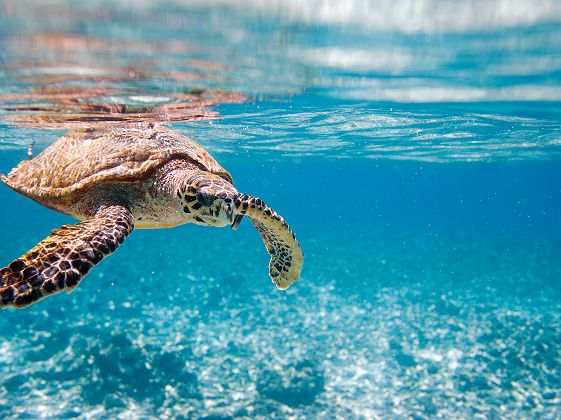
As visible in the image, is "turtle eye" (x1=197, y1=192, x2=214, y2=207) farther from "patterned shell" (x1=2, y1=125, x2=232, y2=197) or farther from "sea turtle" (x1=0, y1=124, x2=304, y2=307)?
"patterned shell" (x1=2, y1=125, x2=232, y2=197)

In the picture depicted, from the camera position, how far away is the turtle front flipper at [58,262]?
Result: 367 centimetres

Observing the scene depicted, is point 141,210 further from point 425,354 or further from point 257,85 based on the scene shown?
point 425,354

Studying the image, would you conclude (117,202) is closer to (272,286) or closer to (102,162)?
(102,162)

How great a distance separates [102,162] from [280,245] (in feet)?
10.5

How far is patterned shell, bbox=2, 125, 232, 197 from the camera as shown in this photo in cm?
637

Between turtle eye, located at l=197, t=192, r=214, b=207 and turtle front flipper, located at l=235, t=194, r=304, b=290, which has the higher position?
turtle eye, located at l=197, t=192, r=214, b=207

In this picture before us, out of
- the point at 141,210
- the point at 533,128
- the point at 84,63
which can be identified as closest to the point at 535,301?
the point at 533,128

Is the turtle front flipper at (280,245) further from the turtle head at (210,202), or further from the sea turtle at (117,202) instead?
the turtle head at (210,202)

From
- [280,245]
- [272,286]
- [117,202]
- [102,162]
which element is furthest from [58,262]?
[272,286]

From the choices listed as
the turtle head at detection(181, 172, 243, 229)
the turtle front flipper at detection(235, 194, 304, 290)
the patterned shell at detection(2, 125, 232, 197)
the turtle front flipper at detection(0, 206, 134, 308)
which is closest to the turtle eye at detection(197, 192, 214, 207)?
the turtle head at detection(181, 172, 243, 229)

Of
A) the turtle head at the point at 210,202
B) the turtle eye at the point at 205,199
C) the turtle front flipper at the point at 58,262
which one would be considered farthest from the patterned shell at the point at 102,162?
the turtle eye at the point at 205,199

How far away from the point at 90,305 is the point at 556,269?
71.4ft

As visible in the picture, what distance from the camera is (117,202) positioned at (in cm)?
639

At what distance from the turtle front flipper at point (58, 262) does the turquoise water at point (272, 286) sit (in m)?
2.83
